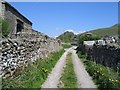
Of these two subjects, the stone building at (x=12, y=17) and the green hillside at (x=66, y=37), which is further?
the green hillside at (x=66, y=37)

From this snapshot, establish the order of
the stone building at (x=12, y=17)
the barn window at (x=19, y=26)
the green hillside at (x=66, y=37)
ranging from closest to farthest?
the stone building at (x=12, y=17) < the barn window at (x=19, y=26) < the green hillside at (x=66, y=37)

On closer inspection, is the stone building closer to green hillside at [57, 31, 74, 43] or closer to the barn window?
the barn window

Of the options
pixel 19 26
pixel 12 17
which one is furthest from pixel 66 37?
pixel 12 17

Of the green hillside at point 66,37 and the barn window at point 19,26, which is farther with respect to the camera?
the green hillside at point 66,37

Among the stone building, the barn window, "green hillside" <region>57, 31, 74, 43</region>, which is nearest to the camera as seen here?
the stone building

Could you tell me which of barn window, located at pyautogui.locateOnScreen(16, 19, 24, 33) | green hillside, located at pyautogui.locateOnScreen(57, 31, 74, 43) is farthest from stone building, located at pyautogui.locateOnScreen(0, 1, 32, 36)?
green hillside, located at pyautogui.locateOnScreen(57, 31, 74, 43)

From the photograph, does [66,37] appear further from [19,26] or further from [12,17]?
[12,17]

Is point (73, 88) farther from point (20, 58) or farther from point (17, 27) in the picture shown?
point (17, 27)

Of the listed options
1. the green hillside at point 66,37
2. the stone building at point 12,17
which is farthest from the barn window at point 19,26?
the green hillside at point 66,37

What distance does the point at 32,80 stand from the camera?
34.6ft

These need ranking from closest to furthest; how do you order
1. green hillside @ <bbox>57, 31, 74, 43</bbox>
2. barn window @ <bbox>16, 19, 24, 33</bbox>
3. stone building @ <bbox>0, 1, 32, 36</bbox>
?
stone building @ <bbox>0, 1, 32, 36</bbox>, barn window @ <bbox>16, 19, 24, 33</bbox>, green hillside @ <bbox>57, 31, 74, 43</bbox>

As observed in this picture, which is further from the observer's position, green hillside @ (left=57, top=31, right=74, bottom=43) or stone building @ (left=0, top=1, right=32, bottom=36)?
green hillside @ (left=57, top=31, right=74, bottom=43)

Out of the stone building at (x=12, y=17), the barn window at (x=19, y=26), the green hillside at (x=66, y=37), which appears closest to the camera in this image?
the stone building at (x=12, y=17)

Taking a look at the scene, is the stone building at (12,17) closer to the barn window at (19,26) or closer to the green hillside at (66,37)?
the barn window at (19,26)
